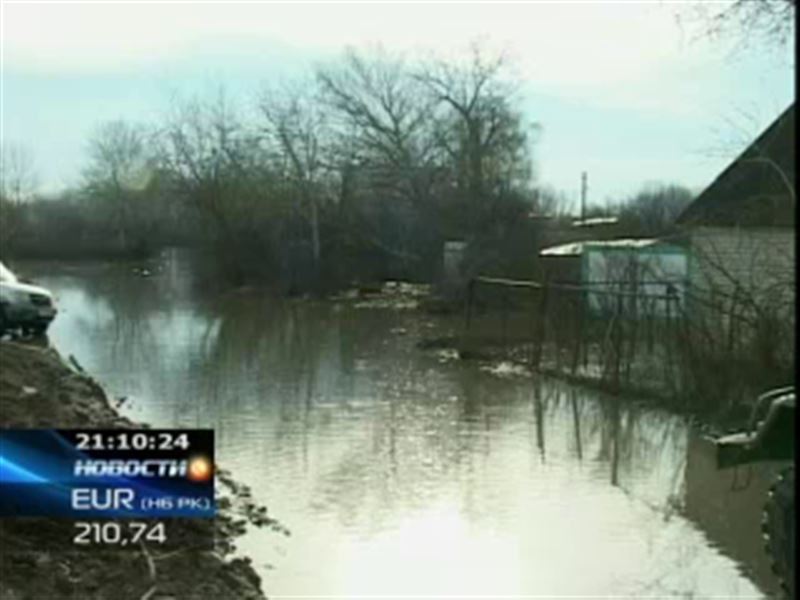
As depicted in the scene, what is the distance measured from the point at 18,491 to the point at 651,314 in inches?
526

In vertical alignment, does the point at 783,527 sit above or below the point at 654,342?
above

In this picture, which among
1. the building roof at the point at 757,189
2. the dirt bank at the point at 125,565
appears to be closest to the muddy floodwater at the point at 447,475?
the dirt bank at the point at 125,565

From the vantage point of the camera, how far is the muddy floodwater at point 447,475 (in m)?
8.49

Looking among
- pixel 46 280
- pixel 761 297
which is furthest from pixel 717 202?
pixel 46 280

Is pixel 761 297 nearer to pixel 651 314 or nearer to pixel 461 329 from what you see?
pixel 651 314

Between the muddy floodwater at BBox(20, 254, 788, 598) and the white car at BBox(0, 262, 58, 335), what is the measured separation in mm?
1069

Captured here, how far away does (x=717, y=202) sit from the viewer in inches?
981

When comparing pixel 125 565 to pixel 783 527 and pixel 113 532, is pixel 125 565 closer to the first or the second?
pixel 113 532

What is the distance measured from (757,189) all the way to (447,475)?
12.9 m
